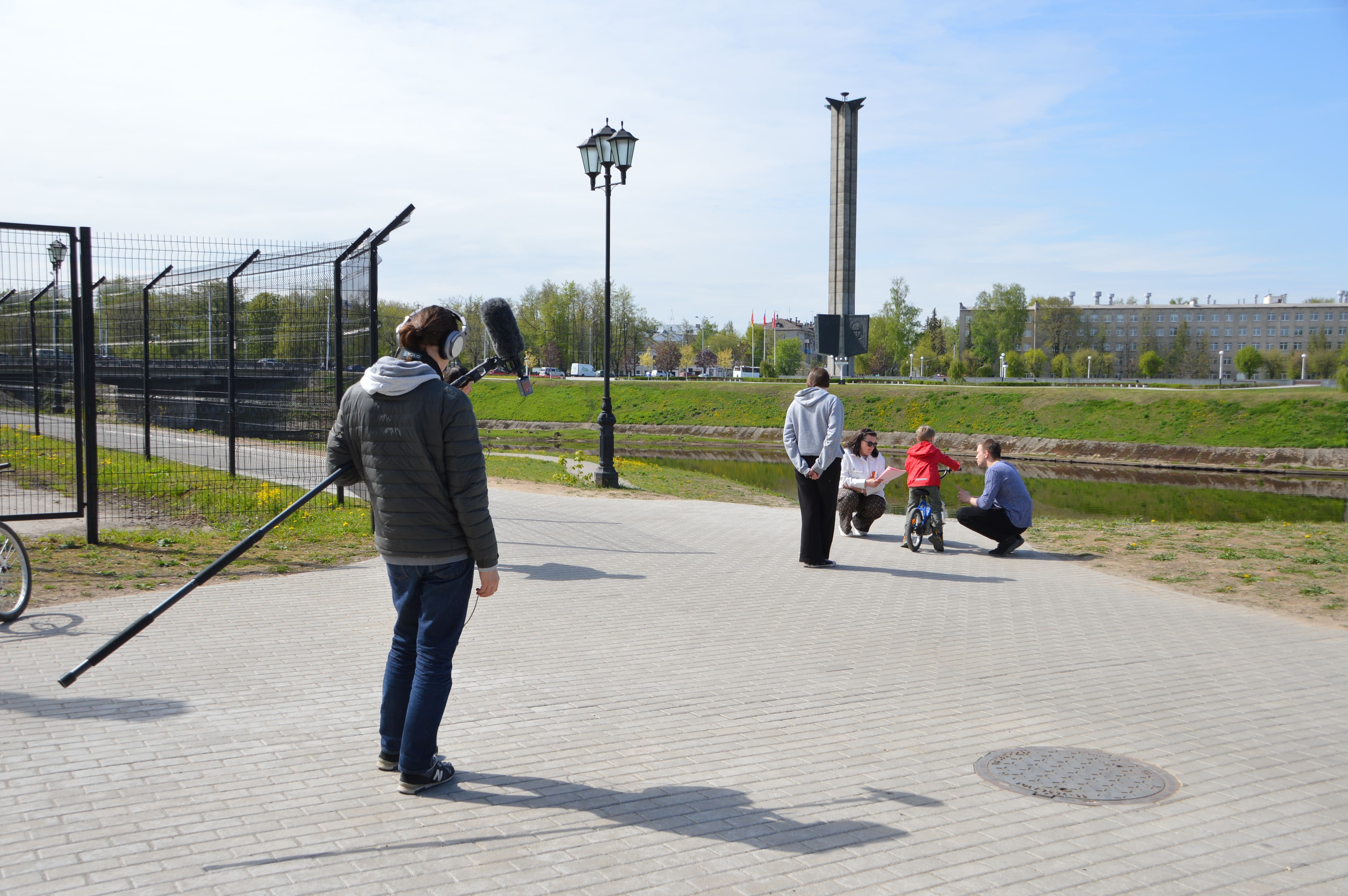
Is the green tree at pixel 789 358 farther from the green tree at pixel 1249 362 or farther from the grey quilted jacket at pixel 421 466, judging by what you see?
the grey quilted jacket at pixel 421 466

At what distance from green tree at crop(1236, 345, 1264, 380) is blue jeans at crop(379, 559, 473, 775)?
365 feet

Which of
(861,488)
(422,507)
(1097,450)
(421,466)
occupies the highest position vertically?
(421,466)

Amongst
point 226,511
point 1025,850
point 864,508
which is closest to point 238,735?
point 1025,850

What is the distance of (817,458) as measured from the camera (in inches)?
365

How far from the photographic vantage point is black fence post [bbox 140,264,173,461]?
13.6 meters

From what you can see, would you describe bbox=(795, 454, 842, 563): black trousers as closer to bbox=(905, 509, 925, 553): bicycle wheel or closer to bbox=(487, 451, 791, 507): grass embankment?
bbox=(905, 509, 925, 553): bicycle wheel

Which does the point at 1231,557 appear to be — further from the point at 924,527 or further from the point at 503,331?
the point at 503,331

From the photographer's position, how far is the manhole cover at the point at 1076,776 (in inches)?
161

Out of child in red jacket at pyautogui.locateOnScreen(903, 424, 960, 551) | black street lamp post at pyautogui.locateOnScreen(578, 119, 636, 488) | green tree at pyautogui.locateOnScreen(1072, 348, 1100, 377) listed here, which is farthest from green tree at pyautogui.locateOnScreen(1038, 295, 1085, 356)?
child in red jacket at pyautogui.locateOnScreen(903, 424, 960, 551)

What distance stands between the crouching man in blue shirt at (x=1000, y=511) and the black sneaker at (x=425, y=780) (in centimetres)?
762

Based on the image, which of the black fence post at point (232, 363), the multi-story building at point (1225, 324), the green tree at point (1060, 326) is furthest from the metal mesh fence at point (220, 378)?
the multi-story building at point (1225, 324)

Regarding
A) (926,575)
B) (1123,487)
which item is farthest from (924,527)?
(1123,487)

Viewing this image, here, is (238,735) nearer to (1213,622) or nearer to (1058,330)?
(1213,622)

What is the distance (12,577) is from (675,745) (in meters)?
4.69
